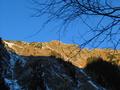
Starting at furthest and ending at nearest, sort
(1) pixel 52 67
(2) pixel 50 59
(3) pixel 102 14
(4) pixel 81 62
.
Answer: (4) pixel 81 62, (2) pixel 50 59, (1) pixel 52 67, (3) pixel 102 14

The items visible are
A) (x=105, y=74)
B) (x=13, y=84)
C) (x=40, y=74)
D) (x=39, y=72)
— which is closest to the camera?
(x=13, y=84)

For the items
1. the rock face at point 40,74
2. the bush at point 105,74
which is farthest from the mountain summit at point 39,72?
the bush at point 105,74

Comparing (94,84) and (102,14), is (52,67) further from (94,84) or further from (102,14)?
(102,14)

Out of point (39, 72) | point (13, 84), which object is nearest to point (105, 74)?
point (39, 72)

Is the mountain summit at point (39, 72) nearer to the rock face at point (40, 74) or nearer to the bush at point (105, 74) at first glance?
the rock face at point (40, 74)

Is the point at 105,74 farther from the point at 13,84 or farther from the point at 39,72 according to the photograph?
the point at 13,84

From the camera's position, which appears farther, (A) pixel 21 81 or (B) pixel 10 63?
(B) pixel 10 63

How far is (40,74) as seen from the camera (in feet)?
76.6

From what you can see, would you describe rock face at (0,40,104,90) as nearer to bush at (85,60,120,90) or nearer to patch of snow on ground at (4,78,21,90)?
patch of snow on ground at (4,78,21,90)

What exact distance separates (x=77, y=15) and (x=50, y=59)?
2221 centimetres

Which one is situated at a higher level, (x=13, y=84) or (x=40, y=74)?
(x=40, y=74)

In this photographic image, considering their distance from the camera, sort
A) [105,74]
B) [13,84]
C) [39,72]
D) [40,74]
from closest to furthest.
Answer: [13,84], [39,72], [40,74], [105,74]

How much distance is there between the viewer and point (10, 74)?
79.1ft

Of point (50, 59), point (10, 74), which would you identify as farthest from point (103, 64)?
point (10, 74)
